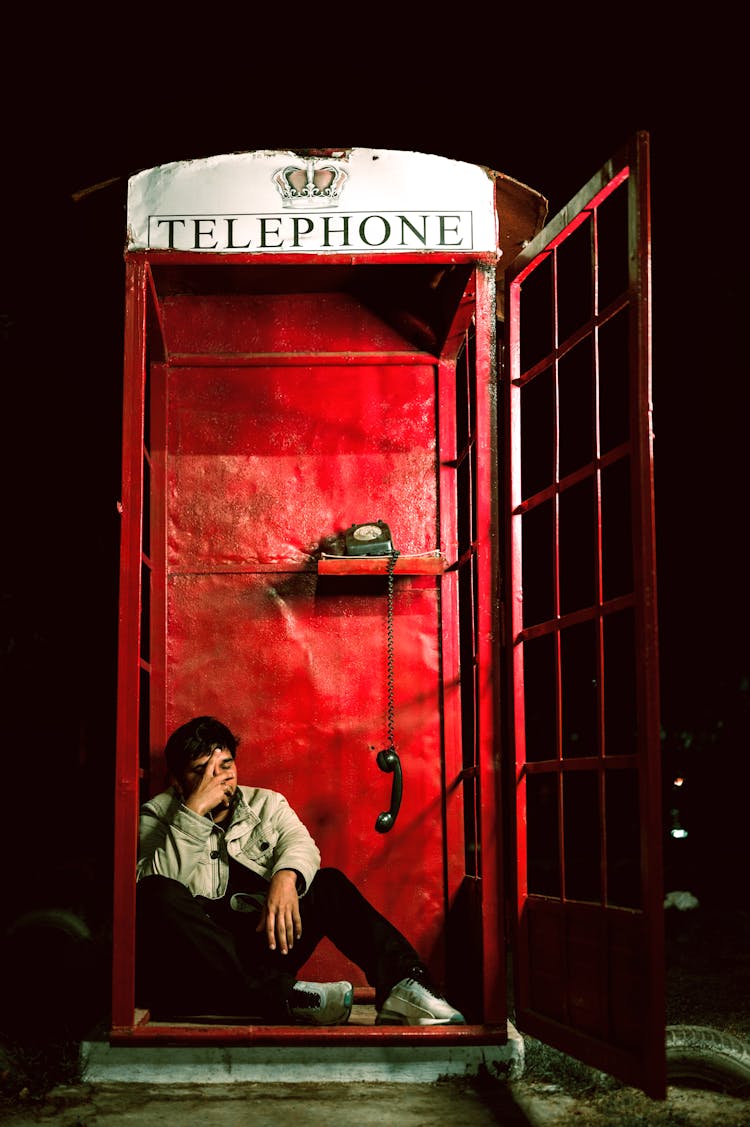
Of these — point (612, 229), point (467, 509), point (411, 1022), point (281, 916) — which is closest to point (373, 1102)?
point (411, 1022)

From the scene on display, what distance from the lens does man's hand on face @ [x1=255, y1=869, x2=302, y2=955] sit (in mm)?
3803

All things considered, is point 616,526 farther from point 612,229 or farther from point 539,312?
point 612,229

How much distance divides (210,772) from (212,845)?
27 cm

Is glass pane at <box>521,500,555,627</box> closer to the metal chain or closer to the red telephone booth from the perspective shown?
the red telephone booth

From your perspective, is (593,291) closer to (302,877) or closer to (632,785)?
(302,877)

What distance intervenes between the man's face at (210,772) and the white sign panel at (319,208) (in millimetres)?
1887

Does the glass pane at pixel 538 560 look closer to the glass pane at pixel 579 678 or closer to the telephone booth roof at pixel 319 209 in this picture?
the glass pane at pixel 579 678

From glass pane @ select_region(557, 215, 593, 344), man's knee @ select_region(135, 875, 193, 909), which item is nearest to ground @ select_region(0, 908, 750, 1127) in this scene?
man's knee @ select_region(135, 875, 193, 909)

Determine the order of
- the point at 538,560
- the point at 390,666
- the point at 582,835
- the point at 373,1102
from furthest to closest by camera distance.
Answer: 1. the point at 582,835
2. the point at 538,560
3. the point at 390,666
4. the point at 373,1102

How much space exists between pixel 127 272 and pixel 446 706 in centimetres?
222

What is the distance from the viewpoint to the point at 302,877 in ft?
13.2

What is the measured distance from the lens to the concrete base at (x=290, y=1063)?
365 centimetres

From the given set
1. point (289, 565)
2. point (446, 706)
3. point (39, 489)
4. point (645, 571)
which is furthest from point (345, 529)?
point (39, 489)

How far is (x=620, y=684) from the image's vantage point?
11703 millimetres
